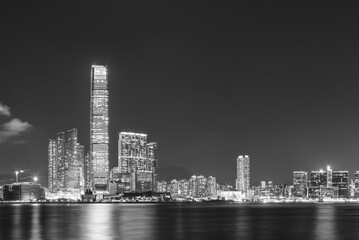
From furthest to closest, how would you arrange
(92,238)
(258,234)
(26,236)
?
(258,234) → (26,236) → (92,238)

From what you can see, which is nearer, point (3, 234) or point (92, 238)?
point (92, 238)

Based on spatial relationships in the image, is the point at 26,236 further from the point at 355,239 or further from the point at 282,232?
the point at 355,239

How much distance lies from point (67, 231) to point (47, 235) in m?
4.91

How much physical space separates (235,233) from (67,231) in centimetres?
2030

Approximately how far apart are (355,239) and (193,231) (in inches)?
786

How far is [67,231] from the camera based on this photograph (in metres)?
73.5

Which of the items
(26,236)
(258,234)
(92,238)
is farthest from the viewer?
(258,234)

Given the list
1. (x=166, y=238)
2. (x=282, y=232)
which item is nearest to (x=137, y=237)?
(x=166, y=238)

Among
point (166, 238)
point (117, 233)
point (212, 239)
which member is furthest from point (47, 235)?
point (212, 239)

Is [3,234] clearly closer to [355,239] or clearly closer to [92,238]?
[92,238]

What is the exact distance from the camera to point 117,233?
228ft

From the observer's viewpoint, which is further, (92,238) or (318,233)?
(318,233)

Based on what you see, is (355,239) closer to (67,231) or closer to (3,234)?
(67,231)

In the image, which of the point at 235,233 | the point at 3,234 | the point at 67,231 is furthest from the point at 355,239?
the point at 3,234
